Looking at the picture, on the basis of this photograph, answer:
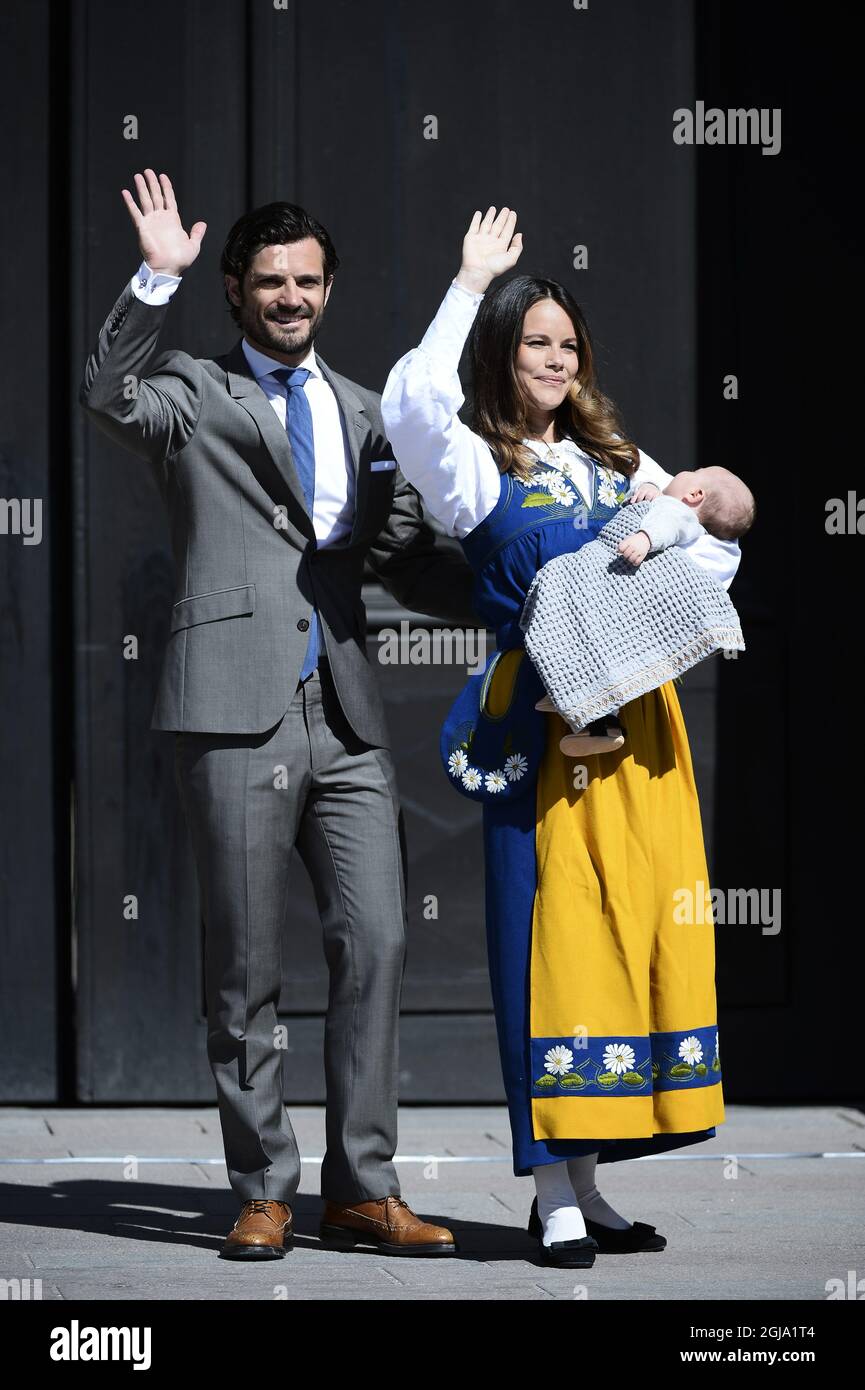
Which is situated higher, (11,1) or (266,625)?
(11,1)

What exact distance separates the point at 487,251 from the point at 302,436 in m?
0.55

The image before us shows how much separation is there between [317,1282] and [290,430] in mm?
1681

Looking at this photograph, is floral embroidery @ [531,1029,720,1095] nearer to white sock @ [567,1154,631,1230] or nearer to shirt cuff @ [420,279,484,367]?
white sock @ [567,1154,631,1230]

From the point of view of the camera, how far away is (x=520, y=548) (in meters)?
4.20

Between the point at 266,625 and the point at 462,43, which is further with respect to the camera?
the point at 462,43

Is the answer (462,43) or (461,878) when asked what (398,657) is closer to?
(461,878)

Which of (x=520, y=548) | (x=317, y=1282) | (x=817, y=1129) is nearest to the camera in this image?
(x=317, y=1282)

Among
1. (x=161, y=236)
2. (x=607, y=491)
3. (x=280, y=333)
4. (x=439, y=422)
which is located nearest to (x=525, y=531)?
(x=607, y=491)

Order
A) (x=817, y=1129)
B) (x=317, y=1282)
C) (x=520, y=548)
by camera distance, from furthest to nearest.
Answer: (x=817, y=1129) → (x=520, y=548) → (x=317, y=1282)

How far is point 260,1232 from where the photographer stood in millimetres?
4129

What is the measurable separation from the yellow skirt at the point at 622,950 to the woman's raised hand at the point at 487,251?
0.87m

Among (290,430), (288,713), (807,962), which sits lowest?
(807,962)

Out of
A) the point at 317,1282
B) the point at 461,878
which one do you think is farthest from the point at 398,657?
the point at 317,1282

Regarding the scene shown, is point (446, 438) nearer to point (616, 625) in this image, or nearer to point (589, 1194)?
point (616, 625)
